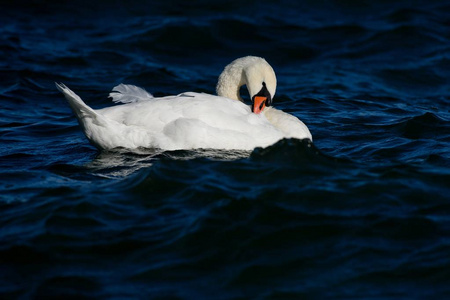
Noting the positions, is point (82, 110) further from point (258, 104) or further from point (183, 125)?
point (258, 104)

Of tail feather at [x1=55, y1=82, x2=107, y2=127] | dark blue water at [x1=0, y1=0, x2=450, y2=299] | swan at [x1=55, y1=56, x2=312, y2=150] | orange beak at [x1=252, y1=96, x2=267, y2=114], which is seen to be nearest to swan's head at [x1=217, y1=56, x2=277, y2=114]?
orange beak at [x1=252, y1=96, x2=267, y2=114]

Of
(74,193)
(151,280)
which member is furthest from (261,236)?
(74,193)

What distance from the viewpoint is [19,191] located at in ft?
21.8

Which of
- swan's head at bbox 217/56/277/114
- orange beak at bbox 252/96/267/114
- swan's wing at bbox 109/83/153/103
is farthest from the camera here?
swan's wing at bbox 109/83/153/103

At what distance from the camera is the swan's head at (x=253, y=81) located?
8086 millimetres

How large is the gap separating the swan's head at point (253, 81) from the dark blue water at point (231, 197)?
0.82m

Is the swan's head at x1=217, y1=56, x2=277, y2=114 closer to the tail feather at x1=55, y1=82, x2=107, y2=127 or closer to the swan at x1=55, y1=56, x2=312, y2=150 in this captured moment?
the swan at x1=55, y1=56, x2=312, y2=150

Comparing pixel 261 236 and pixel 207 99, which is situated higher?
pixel 207 99

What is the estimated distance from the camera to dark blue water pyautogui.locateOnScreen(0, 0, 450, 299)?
200 inches

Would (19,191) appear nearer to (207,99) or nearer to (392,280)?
(207,99)

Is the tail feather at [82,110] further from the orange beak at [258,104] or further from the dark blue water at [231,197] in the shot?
the orange beak at [258,104]

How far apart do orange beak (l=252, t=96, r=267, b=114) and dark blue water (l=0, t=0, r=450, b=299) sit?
0.61m

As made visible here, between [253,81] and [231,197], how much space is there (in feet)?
7.57

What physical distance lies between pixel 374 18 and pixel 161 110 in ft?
27.5
